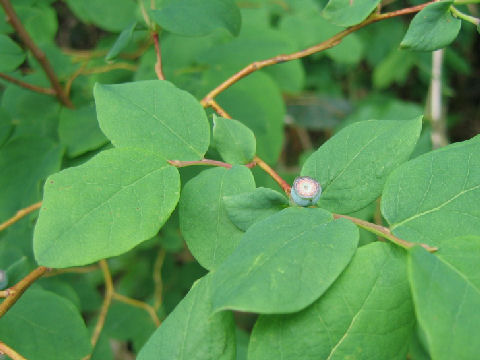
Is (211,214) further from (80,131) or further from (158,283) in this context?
(158,283)

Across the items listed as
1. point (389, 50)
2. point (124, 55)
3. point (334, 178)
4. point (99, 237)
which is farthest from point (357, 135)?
point (389, 50)

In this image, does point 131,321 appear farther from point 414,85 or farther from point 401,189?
point 414,85

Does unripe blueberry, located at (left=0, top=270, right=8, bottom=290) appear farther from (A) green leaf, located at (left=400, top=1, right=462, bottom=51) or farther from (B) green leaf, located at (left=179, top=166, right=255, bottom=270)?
(A) green leaf, located at (left=400, top=1, right=462, bottom=51)

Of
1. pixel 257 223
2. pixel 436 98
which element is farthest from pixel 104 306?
pixel 436 98

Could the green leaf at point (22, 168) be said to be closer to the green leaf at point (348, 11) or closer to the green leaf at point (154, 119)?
the green leaf at point (154, 119)

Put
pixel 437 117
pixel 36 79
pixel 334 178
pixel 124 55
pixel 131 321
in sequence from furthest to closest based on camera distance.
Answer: pixel 437 117, pixel 131 321, pixel 124 55, pixel 36 79, pixel 334 178

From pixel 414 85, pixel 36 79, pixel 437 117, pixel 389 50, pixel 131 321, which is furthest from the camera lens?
pixel 414 85
